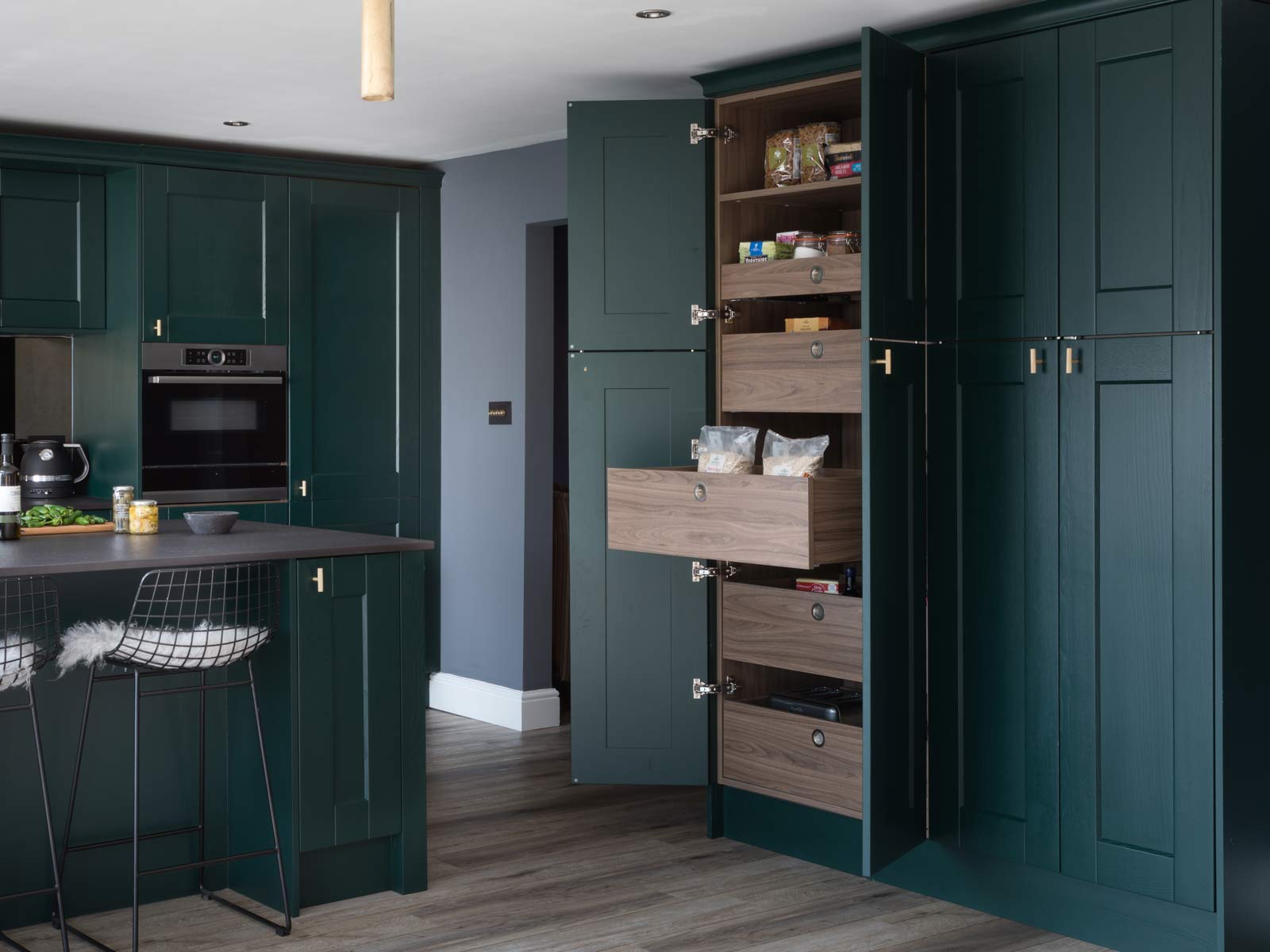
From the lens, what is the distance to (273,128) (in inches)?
201

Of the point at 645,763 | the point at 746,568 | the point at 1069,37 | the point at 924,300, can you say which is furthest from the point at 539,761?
the point at 1069,37

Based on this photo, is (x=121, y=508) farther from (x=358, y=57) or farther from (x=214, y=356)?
(x=214, y=356)

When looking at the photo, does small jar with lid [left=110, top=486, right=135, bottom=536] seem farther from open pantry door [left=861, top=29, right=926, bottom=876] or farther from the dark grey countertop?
open pantry door [left=861, top=29, right=926, bottom=876]

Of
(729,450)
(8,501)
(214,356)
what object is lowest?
(8,501)

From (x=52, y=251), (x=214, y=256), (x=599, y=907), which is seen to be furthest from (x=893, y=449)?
(x=52, y=251)

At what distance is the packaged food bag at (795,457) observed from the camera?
3531mm

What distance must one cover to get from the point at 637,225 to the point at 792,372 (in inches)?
27.1

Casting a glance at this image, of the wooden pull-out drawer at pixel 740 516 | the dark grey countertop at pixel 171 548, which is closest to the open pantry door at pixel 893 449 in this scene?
the wooden pull-out drawer at pixel 740 516

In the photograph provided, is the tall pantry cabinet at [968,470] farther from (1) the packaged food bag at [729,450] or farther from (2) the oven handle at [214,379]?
(2) the oven handle at [214,379]

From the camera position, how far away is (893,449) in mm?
3441

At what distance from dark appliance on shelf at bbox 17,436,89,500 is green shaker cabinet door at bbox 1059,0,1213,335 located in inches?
148

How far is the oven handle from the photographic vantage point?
522 centimetres

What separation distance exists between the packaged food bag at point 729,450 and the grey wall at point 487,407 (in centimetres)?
181

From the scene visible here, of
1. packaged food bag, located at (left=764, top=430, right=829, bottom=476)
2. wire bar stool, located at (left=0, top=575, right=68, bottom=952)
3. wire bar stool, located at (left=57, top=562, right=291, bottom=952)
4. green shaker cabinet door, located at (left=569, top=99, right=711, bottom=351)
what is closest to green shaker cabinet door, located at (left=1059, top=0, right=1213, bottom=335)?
packaged food bag, located at (left=764, top=430, right=829, bottom=476)
